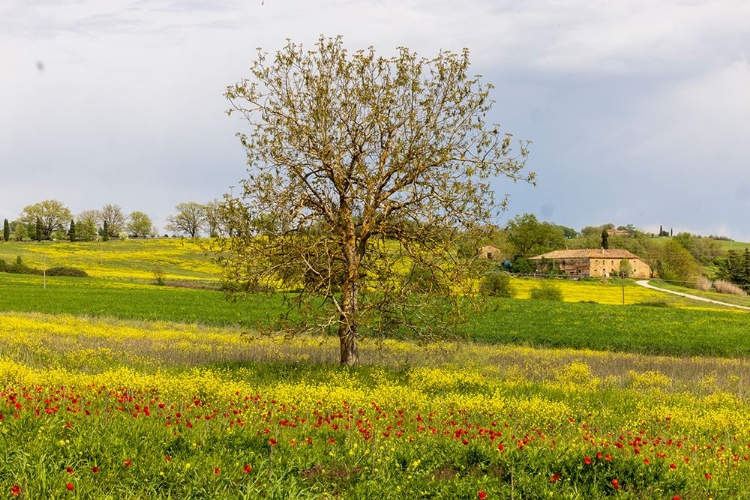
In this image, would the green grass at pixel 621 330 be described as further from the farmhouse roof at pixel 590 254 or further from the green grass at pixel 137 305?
the farmhouse roof at pixel 590 254

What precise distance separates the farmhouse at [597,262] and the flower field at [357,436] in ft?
340

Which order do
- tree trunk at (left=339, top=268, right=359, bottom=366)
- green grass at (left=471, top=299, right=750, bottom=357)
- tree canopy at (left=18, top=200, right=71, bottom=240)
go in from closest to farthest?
tree trunk at (left=339, top=268, right=359, bottom=366) < green grass at (left=471, top=299, right=750, bottom=357) < tree canopy at (left=18, top=200, right=71, bottom=240)

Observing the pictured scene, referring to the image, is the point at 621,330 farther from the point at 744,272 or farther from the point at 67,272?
the point at 744,272

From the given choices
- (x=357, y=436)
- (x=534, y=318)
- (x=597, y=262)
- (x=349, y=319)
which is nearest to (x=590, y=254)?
(x=597, y=262)

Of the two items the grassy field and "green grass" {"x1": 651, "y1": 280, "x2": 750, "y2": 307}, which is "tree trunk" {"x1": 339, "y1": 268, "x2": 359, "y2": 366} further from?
"green grass" {"x1": 651, "y1": 280, "x2": 750, "y2": 307}

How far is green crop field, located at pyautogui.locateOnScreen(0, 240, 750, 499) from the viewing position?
6.84 metres

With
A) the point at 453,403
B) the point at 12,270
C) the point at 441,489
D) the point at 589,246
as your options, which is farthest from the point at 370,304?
the point at 589,246

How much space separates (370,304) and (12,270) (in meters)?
76.4

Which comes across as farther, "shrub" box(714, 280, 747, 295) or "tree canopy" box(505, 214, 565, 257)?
"tree canopy" box(505, 214, 565, 257)

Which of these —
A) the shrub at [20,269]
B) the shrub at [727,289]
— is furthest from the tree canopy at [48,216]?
the shrub at [727,289]

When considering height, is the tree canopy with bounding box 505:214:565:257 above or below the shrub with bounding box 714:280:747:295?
above

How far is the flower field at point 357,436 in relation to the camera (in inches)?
266

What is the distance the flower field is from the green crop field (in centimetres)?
3

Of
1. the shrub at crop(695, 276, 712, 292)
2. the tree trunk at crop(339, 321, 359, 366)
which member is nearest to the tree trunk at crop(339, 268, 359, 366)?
the tree trunk at crop(339, 321, 359, 366)
